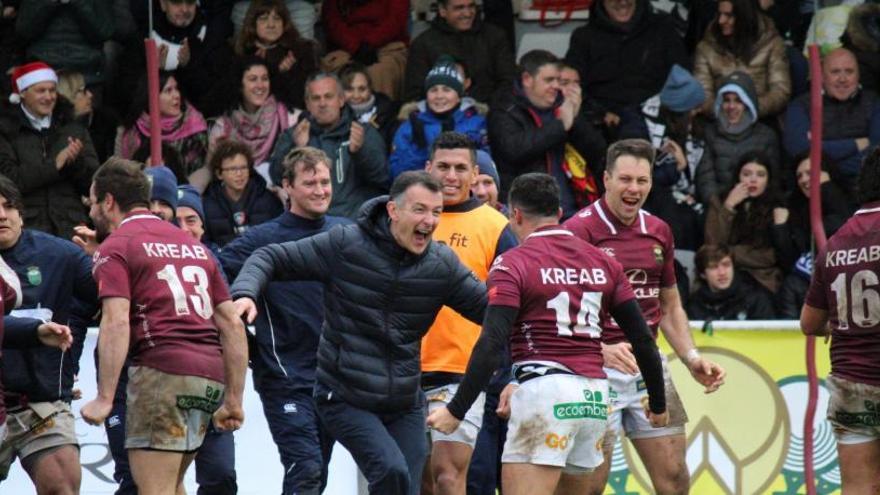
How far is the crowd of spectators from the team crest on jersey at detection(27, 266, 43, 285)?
3.45 m

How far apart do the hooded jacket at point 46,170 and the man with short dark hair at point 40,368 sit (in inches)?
133

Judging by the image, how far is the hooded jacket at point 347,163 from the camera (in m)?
13.9

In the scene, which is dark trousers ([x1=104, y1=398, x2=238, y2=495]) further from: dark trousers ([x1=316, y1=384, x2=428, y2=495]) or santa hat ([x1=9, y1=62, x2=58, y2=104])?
santa hat ([x1=9, y1=62, x2=58, y2=104])

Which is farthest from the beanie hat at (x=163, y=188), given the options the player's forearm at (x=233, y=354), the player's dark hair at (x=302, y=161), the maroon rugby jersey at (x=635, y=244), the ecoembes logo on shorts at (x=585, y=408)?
the ecoembes logo on shorts at (x=585, y=408)

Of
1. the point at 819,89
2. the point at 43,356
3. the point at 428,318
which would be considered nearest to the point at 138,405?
the point at 43,356

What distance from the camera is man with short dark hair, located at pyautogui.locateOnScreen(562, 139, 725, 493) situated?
35.6 feet

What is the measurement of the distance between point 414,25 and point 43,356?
666cm

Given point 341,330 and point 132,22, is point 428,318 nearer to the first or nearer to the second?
point 341,330

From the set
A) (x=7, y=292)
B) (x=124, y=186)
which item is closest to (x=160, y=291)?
(x=124, y=186)

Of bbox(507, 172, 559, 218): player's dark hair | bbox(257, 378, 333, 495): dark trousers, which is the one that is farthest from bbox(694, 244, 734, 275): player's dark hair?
bbox(507, 172, 559, 218): player's dark hair

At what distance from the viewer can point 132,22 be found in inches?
593

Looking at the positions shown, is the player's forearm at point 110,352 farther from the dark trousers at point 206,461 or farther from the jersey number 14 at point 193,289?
the dark trousers at point 206,461

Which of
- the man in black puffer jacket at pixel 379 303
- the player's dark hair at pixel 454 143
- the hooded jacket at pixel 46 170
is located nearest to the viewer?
the man in black puffer jacket at pixel 379 303

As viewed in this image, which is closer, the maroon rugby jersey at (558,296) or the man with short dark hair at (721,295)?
the maroon rugby jersey at (558,296)
